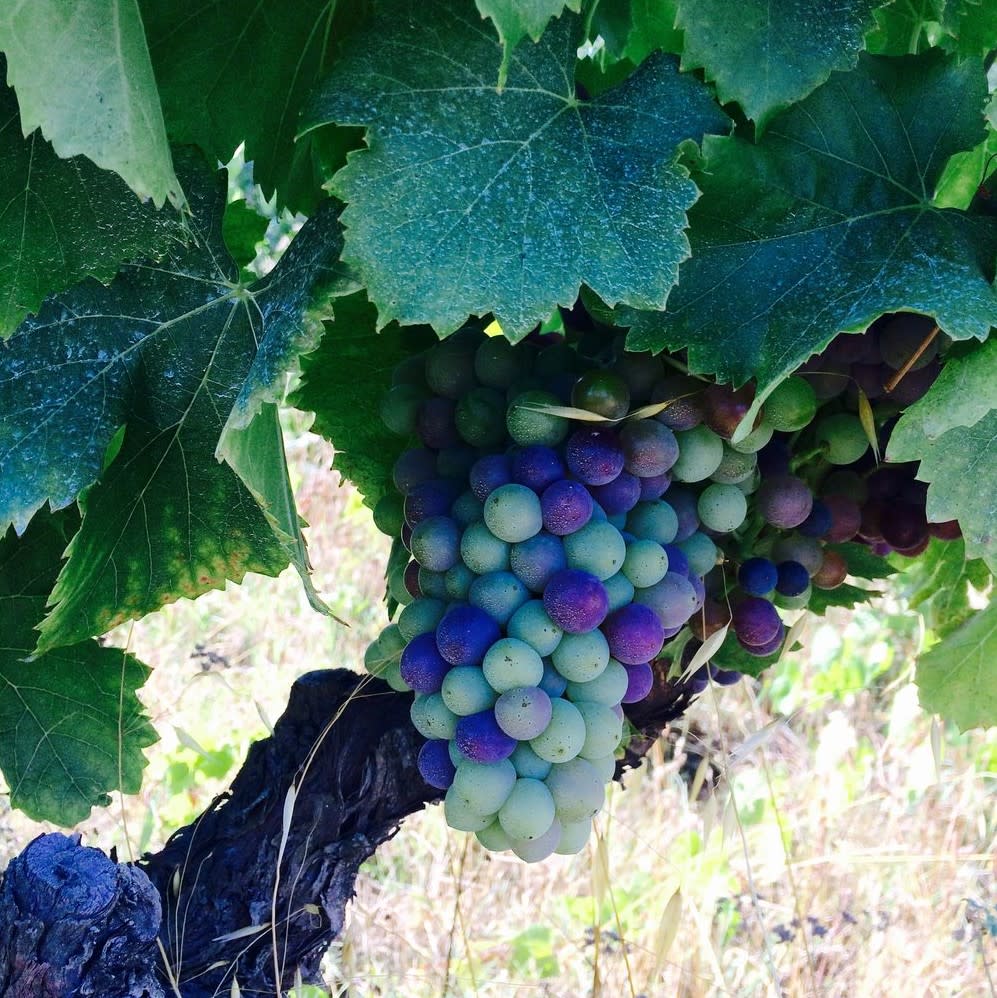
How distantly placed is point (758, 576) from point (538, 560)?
0.63 feet

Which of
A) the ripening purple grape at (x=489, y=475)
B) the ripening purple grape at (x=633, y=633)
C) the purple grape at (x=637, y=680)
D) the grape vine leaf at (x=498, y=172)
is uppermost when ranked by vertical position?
the grape vine leaf at (x=498, y=172)

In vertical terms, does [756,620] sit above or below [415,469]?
below

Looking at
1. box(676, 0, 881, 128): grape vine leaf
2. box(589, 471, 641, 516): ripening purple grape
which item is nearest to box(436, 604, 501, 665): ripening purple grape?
box(589, 471, 641, 516): ripening purple grape

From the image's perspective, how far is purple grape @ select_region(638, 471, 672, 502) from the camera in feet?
2.33

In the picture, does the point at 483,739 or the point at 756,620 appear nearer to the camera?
the point at 483,739

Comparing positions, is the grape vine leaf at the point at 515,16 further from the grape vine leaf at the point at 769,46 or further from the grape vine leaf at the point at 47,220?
the grape vine leaf at the point at 47,220

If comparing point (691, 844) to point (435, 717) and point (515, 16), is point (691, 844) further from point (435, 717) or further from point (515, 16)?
point (515, 16)

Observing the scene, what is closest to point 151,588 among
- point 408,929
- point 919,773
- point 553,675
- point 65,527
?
point 65,527

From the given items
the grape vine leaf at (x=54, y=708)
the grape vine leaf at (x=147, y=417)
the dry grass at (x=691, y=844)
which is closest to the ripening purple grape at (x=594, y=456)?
the grape vine leaf at (x=147, y=417)

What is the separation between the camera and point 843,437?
75cm

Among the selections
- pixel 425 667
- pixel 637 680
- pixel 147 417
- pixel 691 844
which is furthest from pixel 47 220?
pixel 691 844

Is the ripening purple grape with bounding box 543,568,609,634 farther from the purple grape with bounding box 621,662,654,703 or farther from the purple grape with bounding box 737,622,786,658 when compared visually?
the purple grape with bounding box 737,622,786,658

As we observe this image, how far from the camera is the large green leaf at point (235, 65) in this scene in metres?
0.71

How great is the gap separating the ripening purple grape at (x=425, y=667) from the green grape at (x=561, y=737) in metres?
0.07
